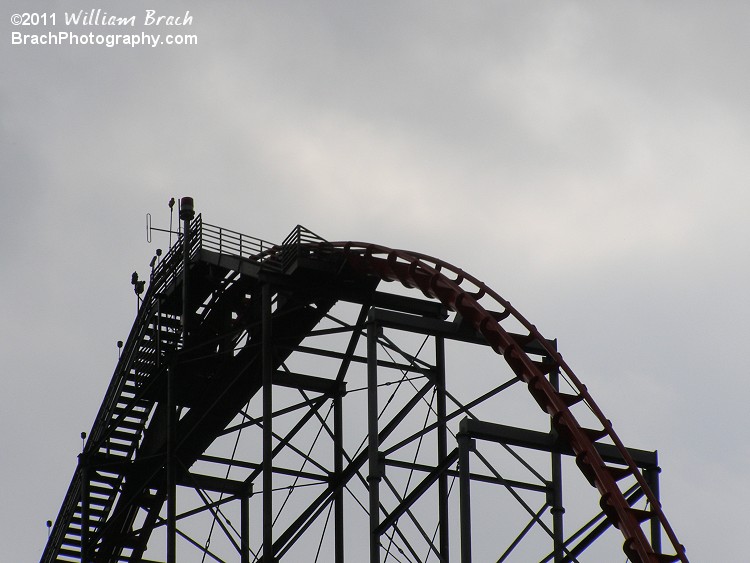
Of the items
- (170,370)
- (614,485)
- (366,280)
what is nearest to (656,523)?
(614,485)

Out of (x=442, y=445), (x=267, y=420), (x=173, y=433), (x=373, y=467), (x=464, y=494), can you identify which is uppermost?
(x=173, y=433)

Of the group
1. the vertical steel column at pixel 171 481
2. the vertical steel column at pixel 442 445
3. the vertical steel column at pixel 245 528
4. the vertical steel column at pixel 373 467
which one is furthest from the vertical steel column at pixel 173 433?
the vertical steel column at pixel 373 467

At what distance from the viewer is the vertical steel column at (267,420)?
4738 cm

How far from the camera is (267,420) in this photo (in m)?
48.4

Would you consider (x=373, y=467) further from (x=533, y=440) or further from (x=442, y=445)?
(x=442, y=445)

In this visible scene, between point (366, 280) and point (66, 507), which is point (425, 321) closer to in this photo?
point (366, 280)

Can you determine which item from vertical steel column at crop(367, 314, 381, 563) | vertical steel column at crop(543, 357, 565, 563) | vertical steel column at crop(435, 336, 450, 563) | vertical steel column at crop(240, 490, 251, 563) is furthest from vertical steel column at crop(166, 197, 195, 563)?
vertical steel column at crop(543, 357, 565, 563)

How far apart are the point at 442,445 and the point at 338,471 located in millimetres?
4999

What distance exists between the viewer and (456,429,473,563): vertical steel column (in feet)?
131

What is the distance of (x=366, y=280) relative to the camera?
49375 mm

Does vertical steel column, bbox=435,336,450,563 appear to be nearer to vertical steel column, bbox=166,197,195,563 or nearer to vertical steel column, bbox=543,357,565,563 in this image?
vertical steel column, bbox=543,357,565,563

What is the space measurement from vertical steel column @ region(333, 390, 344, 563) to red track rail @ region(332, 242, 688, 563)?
5314 millimetres

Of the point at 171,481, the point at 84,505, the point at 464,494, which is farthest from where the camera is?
the point at 84,505

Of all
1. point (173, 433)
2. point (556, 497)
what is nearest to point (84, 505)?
point (173, 433)
